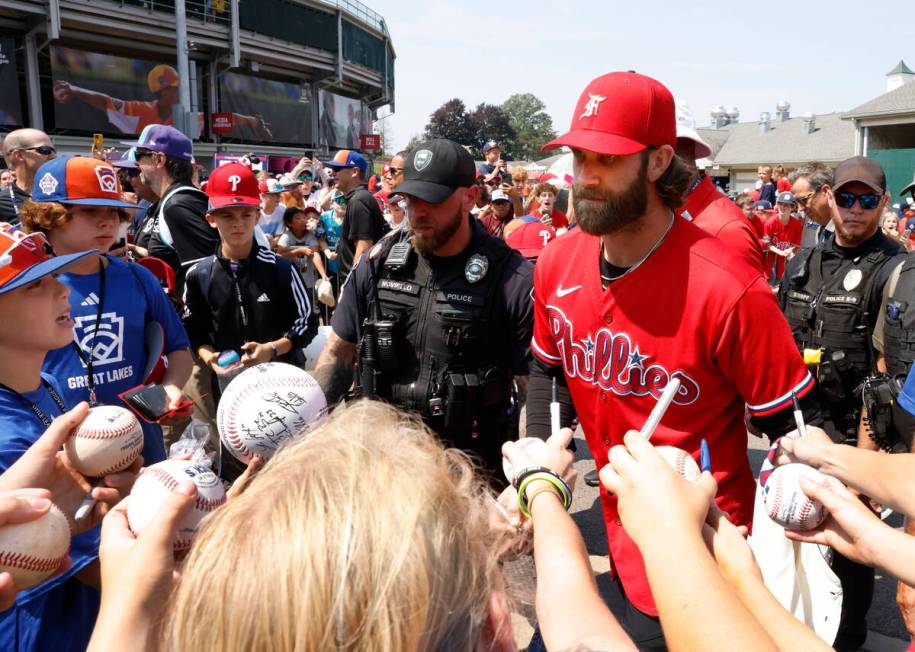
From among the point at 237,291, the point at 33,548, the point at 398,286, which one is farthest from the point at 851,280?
the point at 33,548

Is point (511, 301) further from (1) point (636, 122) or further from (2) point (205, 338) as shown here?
(2) point (205, 338)

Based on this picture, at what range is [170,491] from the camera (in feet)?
5.03

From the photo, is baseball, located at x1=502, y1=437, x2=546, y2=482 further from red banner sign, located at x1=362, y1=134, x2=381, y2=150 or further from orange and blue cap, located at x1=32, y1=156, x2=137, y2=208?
red banner sign, located at x1=362, y1=134, x2=381, y2=150

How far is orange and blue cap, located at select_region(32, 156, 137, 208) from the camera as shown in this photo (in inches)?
130

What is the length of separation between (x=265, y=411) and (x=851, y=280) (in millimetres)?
3775

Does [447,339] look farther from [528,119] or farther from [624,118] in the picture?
[528,119]

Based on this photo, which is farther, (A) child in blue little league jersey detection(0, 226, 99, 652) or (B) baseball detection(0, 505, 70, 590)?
(A) child in blue little league jersey detection(0, 226, 99, 652)

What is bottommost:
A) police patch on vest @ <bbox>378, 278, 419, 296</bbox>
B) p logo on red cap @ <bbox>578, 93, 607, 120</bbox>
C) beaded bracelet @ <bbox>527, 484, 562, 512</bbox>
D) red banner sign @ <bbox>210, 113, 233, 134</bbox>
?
beaded bracelet @ <bbox>527, 484, 562, 512</bbox>

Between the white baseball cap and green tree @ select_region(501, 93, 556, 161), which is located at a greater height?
green tree @ select_region(501, 93, 556, 161)

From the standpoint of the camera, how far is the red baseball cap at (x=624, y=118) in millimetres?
2414

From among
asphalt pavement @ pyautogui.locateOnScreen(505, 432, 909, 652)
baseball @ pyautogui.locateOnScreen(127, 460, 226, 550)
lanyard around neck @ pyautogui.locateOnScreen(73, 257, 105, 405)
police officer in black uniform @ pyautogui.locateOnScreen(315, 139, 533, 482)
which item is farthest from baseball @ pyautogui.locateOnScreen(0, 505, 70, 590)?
police officer in black uniform @ pyautogui.locateOnScreen(315, 139, 533, 482)

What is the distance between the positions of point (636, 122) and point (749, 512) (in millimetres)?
1513

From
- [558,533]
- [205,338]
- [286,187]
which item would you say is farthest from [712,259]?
[286,187]

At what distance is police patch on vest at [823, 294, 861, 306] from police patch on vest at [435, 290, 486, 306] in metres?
2.46
